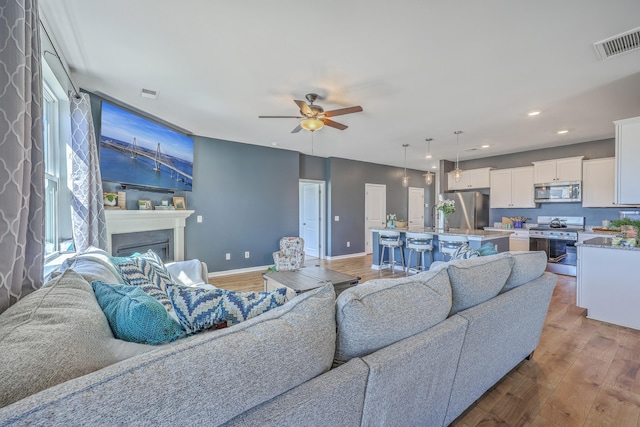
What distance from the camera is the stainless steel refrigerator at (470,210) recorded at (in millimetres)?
6098

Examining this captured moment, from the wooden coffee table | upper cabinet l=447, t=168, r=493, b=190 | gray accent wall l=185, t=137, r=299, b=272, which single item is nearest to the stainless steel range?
upper cabinet l=447, t=168, r=493, b=190

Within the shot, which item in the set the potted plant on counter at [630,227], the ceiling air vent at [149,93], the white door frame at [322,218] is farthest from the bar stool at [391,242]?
the ceiling air vent at [149,93]

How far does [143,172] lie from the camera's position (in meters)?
3.67

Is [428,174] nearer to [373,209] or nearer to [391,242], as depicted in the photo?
[391,242]

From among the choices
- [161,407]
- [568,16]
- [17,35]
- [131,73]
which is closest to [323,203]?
[131,73]

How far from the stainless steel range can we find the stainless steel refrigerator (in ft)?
3.25

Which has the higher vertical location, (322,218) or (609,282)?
(322,218)

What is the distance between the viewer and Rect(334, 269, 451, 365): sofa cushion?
1016 millimetres

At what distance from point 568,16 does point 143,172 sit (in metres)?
4.50

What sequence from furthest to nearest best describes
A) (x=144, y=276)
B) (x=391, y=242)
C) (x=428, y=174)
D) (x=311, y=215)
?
1. (x=311, y=215)
2. (x=391, y=242)
3. (x=428, y=174)
4. (x=144, y=276)

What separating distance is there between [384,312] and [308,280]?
1.89 meters

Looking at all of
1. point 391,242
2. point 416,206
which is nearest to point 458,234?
point 391,242

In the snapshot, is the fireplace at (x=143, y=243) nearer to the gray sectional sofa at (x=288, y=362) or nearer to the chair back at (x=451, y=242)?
the gray sectional sofa at (x=288, y=362)

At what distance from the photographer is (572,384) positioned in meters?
1.91
